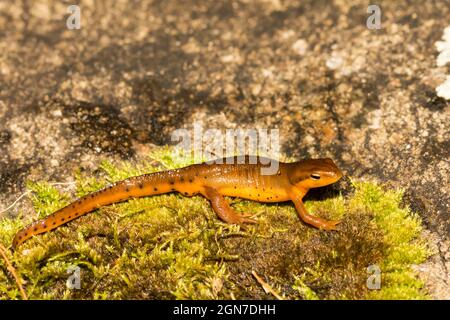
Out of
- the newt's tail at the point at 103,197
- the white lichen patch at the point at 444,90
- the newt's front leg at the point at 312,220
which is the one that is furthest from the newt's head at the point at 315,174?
the white lichen patch at the point at 444,90

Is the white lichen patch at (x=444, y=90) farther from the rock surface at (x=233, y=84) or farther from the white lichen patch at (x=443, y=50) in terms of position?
the white lichen patch at (x=443, y=50)

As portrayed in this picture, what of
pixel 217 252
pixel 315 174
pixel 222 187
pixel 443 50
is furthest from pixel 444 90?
pixel 217 252

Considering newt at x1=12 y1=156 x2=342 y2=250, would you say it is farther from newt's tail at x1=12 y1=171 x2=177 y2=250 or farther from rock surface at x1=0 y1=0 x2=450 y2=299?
rock surface at x1=0 y1=0 x2=450 y2=299

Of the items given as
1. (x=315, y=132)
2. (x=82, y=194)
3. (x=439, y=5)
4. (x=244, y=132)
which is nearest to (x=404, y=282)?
(x=315, y=132)

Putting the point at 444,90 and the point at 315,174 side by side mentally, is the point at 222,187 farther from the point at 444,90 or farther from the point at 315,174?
the point at 444,90

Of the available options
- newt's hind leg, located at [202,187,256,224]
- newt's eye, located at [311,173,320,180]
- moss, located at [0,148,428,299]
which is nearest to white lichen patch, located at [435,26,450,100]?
moss, located at [0,148,428,299]

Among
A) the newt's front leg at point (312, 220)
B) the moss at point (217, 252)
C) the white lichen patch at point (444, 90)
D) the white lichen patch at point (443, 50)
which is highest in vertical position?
the white lichen patch at point (443, 50)

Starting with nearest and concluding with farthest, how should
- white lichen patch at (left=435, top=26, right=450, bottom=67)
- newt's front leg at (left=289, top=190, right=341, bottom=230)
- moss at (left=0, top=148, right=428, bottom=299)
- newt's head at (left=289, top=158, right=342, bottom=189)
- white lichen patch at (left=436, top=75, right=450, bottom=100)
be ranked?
moss at (left=0, top=148, right=428, bottom=299), newt's front leg at (left=289, top=190, right=341, bottom=230), newt's head at (left=289, top=158, right=342, bottom=189), white lichen patch at (left=436, top=75, right=450, bottom=100), white lichen patch at (left=435, top=26, right=450, bottom=67)
